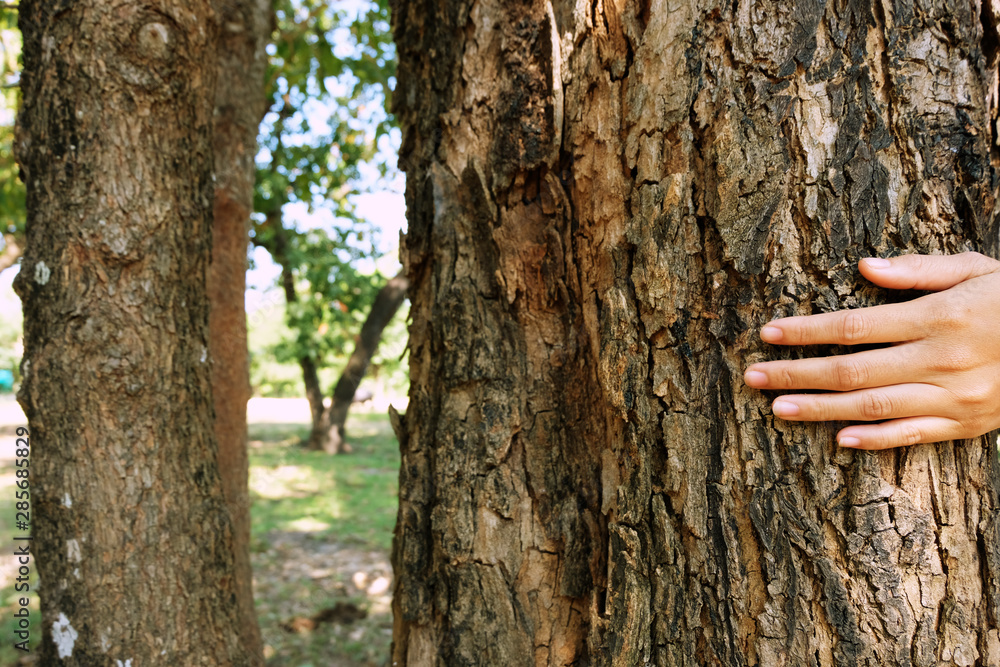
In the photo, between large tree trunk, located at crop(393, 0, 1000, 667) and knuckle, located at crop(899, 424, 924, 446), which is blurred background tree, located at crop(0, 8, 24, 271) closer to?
large tree trunk, located at crop(393, 0, 1000, 667)

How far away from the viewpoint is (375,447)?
12336 millimetres

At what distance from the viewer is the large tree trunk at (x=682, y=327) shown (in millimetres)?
1180

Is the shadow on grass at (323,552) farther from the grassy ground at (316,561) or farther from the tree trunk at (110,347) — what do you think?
the tree trunk at (110,347)

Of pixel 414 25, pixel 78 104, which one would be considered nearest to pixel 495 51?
pixel 414 25

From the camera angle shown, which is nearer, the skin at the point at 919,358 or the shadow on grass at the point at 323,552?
the skin at the point at 919,358

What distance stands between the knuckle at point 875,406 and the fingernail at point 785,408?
0.40 feet

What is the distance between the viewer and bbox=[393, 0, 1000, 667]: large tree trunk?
118 centimetres

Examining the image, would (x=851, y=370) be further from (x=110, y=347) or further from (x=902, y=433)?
(x=110, y=347)

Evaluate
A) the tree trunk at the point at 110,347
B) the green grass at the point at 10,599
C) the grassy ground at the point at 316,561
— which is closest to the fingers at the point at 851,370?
the tree trunk at the point at 110,347

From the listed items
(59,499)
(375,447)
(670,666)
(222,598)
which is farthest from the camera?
(375,447)

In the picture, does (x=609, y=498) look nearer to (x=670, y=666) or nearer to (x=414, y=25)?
(x=670, y=666)

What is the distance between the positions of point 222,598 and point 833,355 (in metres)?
1.95

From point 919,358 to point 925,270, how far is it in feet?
0.57

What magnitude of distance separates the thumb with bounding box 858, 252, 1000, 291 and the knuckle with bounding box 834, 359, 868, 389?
171 mm
